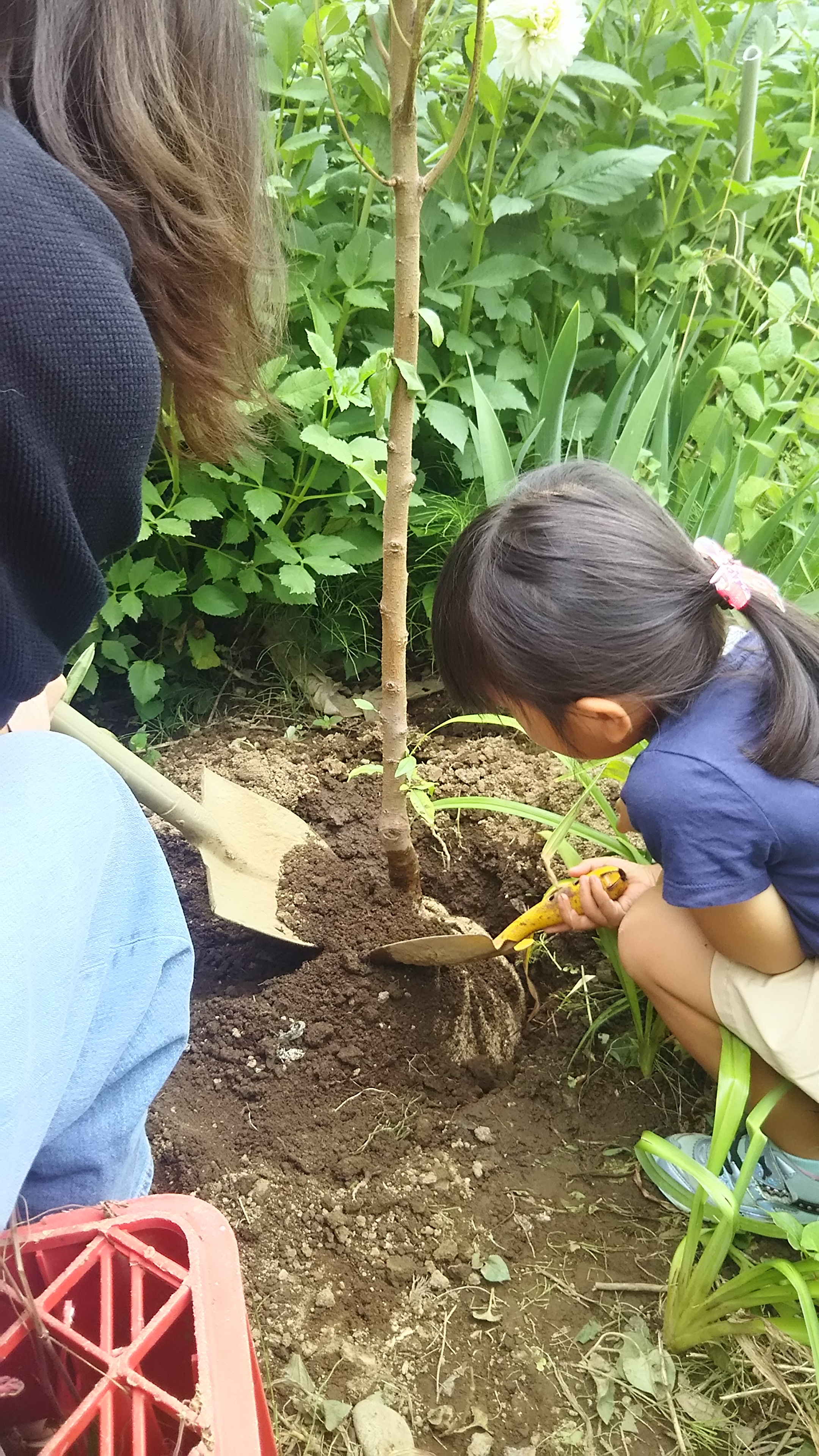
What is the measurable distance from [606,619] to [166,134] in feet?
2.13

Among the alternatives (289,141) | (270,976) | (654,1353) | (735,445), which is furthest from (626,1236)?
(289,141)

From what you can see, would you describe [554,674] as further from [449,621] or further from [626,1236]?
[626,1236]

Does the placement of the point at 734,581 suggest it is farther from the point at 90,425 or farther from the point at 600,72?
the point at 600,72

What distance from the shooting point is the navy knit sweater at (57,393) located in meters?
0.63

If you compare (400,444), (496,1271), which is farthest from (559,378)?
(496,1271)

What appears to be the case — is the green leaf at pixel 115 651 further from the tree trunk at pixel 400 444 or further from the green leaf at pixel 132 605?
the tree trunk at pixel 400 444

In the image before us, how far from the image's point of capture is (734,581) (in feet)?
3.61

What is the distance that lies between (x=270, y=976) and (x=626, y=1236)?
2.32ft

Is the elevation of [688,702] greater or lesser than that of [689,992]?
→ greater

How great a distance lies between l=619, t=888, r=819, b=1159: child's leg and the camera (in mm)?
1199

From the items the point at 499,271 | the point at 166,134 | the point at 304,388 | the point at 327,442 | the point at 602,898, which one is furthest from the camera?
the point at 499,271

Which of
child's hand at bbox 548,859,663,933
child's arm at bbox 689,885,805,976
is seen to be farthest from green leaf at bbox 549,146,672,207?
child's arm at bbox 689,885,805,976

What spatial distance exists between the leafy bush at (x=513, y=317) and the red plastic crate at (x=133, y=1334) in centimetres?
119

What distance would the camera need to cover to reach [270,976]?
63.6 inches
